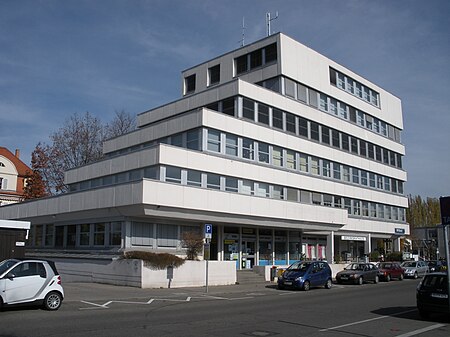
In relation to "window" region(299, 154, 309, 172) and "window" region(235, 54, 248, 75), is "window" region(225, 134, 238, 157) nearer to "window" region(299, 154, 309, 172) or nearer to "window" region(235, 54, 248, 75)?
"window" region(299, 154, 309, 172)

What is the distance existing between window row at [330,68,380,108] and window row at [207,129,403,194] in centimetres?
Result: 764

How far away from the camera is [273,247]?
3712 cm

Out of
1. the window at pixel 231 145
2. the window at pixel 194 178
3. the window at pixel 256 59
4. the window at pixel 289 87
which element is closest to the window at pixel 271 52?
the window at pixel 256 59

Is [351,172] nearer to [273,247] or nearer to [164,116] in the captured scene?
[273,247]

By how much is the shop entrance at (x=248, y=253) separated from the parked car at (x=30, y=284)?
68.4 feet

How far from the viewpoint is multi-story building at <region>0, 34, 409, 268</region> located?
28.7m

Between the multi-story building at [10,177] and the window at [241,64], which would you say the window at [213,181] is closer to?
the window at [241,64]

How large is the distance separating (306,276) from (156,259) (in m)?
8.21

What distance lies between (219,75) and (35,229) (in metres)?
20.0

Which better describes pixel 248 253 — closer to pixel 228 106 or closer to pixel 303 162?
pixel 303 162

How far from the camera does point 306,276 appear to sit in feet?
86.2

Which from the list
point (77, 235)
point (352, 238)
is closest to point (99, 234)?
point (77, 235)

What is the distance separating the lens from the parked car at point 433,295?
14.0 m

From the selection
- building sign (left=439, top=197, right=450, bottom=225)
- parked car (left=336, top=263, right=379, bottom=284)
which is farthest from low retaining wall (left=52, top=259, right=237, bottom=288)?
building sign (left=439, top=197, right=450, bottom=225)
